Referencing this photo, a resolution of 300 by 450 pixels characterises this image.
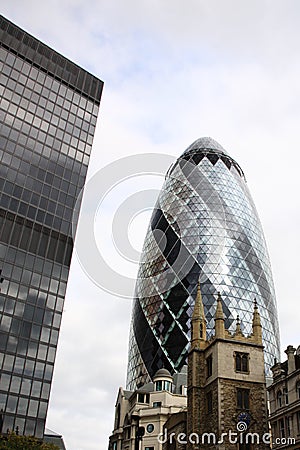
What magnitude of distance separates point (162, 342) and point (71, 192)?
106 ft

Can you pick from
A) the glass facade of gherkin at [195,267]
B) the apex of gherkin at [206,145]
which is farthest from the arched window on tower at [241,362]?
the apex of gherkin at [206,145]

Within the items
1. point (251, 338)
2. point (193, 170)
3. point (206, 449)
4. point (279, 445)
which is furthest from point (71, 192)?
point (193, 170)

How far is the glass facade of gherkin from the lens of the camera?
76500mm

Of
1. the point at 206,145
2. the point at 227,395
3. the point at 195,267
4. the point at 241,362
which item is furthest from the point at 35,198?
the point at 206,145

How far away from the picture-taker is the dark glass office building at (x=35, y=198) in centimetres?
4325

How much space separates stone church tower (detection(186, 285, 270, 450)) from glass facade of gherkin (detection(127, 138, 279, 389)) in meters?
25.4

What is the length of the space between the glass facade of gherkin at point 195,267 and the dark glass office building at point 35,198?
97.6ft

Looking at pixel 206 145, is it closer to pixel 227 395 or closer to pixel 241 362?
pixel 241 362

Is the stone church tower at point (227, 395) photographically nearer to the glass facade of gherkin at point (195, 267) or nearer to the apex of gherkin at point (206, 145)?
the glass facade of gherkin at point (195, 267)

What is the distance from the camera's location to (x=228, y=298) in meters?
77.1

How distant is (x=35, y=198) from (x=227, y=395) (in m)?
24.5

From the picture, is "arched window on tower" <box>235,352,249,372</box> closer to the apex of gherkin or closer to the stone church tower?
the stone church tower

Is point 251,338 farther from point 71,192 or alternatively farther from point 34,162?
point 34,162

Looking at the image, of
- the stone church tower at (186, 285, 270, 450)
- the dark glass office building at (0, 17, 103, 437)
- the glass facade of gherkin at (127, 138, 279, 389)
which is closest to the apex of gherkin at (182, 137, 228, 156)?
the glass facade of gherkin at (127, 138, 279, 389)
